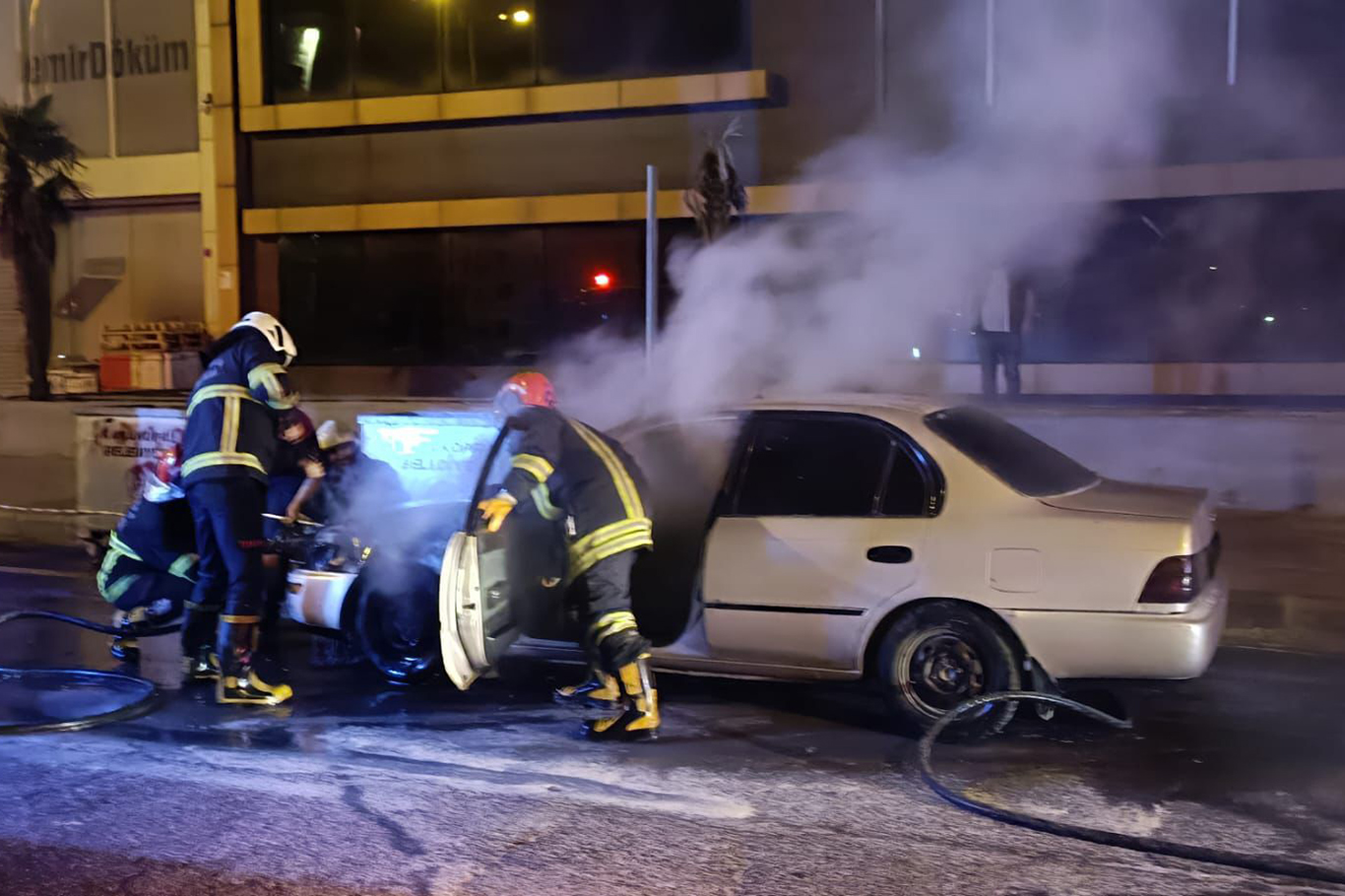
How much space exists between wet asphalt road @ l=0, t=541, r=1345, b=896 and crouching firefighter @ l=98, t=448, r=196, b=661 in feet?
2.25

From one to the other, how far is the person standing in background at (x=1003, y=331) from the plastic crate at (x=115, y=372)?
513 inches

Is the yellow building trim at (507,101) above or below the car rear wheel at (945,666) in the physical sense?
above

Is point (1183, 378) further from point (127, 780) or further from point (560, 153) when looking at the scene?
point (127, 780)

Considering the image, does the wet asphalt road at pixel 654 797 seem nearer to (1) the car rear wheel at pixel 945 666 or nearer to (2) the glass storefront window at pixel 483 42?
(1) the car rear wheel at pixel 945 666

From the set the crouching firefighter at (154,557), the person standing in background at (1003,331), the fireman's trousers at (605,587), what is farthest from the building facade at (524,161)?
the fireman's trousers at (605,587)

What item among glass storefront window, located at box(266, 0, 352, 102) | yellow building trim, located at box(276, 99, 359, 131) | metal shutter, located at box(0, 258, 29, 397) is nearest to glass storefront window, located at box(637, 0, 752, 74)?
yellow building trim, located at box(276, 99, 359, 131)

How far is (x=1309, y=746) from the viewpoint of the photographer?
5.16 metres

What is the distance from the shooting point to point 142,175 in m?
20.3

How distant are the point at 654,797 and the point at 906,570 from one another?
54.8 inches

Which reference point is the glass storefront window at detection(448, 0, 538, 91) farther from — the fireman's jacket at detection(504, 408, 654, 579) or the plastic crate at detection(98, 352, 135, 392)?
the fireman's jacket at detection(504, 408, 654, 579)

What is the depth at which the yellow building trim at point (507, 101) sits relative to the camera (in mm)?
15984

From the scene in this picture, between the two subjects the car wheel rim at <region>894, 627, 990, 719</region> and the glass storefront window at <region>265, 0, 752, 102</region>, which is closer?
the car wheel rim at <region>894, 627, 990, 719</region>

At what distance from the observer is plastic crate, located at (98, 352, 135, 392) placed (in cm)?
1938

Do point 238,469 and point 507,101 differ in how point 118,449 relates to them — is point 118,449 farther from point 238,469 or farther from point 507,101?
point 507,101
